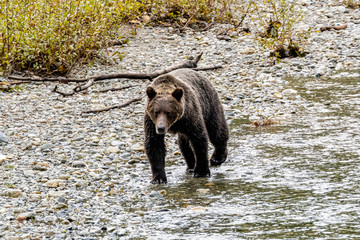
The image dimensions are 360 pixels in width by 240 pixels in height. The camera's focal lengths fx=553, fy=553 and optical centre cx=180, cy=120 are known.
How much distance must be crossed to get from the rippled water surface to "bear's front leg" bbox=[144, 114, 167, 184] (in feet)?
0.56

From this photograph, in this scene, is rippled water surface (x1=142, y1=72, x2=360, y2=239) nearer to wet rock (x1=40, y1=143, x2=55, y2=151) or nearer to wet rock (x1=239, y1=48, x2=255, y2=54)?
wet rock (x1=40, y1=143, x2=55, y2=151)

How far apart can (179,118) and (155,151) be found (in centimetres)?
48

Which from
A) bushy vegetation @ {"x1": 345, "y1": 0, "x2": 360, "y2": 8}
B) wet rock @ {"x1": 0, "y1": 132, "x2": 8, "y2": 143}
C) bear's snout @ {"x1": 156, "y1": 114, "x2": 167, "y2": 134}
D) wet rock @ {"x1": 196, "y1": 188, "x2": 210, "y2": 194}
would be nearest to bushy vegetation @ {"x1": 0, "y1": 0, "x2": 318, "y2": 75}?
wet rock @ {"x1": 0, "y1": 132, "x2": 8, "y2": 143}

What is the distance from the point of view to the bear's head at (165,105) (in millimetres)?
6074

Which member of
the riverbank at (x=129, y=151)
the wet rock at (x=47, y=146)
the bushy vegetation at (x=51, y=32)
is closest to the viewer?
the riverbank at (x=129, y=151)

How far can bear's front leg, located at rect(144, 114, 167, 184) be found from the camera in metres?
6.34

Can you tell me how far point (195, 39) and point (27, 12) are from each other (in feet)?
16.4

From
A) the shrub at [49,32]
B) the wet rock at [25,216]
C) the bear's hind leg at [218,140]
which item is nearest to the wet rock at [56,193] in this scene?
the wet rock at [25,216]

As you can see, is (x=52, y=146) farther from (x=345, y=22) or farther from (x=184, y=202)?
(x=345, y=22)

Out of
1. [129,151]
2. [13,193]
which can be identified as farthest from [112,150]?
[13,193]

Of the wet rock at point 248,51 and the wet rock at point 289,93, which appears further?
the wet rock at point 248,51

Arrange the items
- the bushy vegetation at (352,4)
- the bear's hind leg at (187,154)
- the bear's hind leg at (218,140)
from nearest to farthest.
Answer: the bear's hind leg at (187,154), the bear's hind leg at (218,140), the bushy vegetation at (352,4)

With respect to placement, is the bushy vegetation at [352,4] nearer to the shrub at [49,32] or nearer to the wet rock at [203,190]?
the shrub at [49,32]

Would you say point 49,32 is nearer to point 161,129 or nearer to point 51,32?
point 51,32
